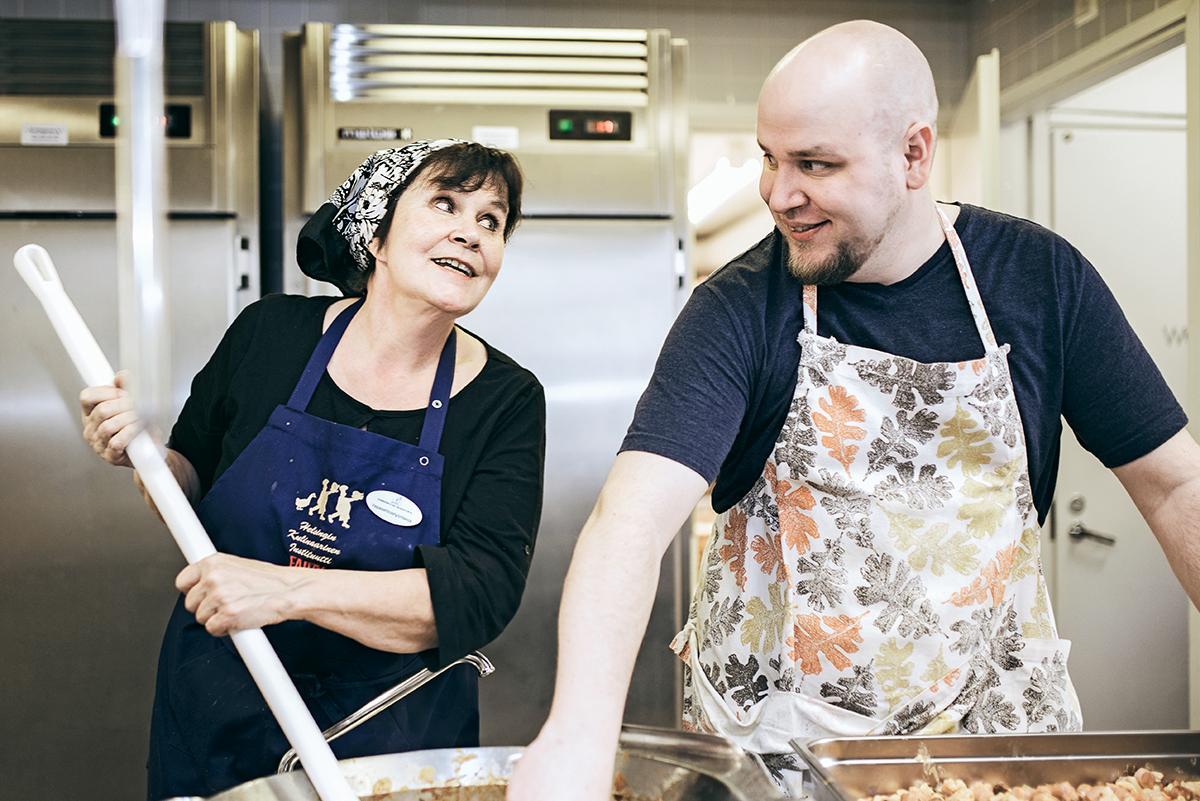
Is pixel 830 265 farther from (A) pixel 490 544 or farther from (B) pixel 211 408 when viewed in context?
(B) pixel 211 408

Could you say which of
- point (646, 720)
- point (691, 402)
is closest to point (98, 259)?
point (646, 720)

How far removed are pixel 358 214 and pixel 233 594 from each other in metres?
0.62

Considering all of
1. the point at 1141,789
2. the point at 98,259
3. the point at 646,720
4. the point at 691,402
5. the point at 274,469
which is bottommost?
the point at 646,720

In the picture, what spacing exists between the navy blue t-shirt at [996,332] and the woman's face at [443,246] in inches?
13.4

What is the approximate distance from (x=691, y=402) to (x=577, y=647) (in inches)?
14.2

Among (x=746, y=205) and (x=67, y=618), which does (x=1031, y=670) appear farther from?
(x=746, y=205)

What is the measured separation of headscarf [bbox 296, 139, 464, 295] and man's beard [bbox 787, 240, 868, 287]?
58cm

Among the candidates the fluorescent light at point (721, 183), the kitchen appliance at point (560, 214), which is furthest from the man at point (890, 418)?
the fluorescent light at point (721, 183)

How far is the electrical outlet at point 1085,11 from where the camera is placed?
2943 mm

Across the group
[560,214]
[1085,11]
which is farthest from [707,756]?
[1085,11]

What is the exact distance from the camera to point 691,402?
1259 mm

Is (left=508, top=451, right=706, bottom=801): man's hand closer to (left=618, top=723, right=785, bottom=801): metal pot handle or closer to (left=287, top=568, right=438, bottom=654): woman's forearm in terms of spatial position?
(left=618, top=723, right=785, bottom=801): metal pot handle

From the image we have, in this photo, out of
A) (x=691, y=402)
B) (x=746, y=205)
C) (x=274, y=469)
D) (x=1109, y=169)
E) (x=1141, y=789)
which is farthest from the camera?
(x=746, y=205)

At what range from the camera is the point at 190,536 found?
1216 mm
